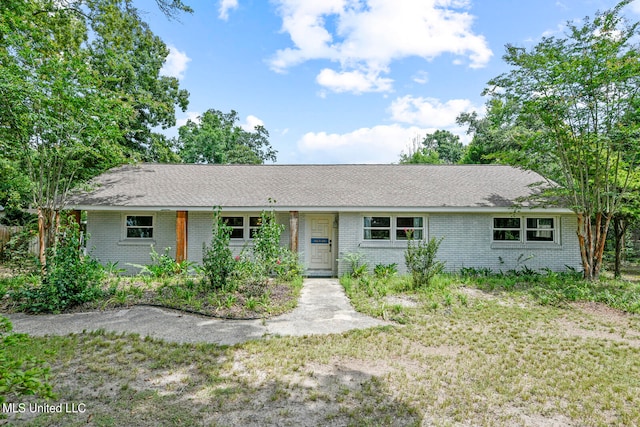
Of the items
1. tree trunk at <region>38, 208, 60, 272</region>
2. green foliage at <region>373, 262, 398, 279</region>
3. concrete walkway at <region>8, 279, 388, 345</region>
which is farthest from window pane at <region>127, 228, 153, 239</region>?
green foliage at <region>373, 262, 398, 279</region>

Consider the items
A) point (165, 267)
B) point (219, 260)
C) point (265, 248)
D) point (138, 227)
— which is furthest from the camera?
point (138, 227)

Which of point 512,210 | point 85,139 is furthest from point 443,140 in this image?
point 85,139

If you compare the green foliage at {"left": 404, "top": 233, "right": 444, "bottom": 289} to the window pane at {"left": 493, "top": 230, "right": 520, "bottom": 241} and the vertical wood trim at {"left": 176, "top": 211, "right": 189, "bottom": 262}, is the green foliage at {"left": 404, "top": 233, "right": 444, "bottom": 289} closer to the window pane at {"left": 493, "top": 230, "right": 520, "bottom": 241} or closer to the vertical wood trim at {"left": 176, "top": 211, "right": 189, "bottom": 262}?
the window pane at {"left": 493, "top": 230, "right": 520, "bottom": 241}

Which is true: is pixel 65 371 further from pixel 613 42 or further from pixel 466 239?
pixel 613 42

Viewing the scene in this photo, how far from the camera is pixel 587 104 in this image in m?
9.66

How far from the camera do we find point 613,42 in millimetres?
9250

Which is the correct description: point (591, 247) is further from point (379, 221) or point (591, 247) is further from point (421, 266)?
point (379, 221)

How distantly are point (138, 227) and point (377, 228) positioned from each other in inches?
345

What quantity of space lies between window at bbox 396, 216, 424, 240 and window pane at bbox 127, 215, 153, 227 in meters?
9.13

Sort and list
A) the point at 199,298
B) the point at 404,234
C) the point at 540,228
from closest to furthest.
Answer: the point at 199,298
the point at 540,228
the point at 404,234

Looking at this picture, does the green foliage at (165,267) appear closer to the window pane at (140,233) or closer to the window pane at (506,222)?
the window pane at (140,233)

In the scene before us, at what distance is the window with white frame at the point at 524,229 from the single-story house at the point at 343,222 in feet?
0.12

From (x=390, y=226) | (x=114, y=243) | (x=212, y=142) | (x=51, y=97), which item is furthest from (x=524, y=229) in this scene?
(x=212, y=142)

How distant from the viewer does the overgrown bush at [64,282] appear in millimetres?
7336
